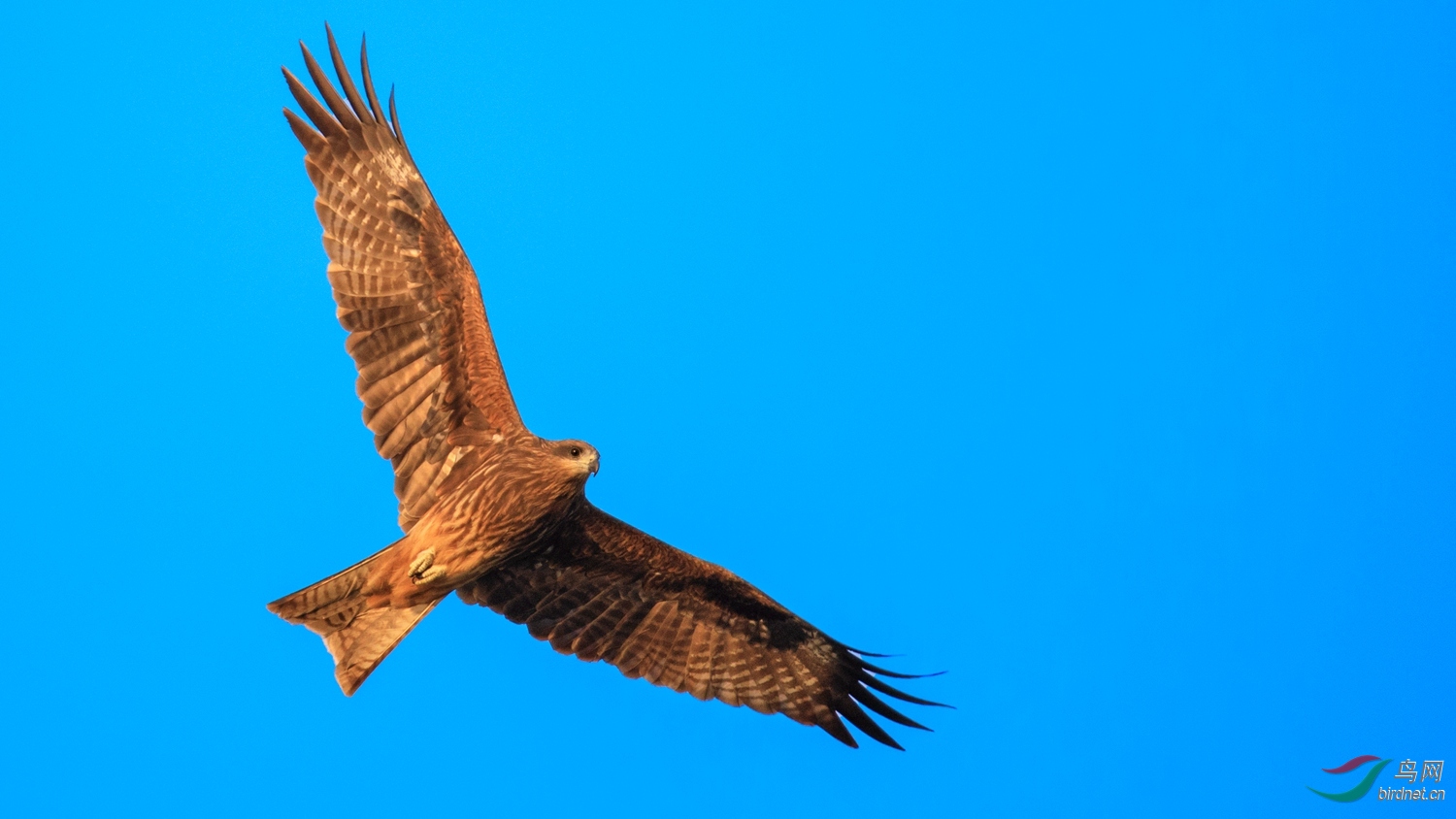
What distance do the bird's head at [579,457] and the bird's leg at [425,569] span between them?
91cm

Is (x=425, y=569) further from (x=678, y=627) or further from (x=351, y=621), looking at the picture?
(x=678, y=627)

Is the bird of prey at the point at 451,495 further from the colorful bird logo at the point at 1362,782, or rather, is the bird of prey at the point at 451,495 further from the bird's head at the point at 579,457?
the colorful bird logo at the point at 1362,782

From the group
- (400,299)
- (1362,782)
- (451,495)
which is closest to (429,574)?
(451,495)

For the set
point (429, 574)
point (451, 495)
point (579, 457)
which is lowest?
point (429, 574)

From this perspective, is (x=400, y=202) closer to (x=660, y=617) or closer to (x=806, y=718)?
(x=660, y=617)

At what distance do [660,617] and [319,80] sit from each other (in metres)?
3.80

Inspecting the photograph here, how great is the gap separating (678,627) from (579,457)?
1712mm

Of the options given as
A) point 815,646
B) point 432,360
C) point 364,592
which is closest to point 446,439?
point 432,360

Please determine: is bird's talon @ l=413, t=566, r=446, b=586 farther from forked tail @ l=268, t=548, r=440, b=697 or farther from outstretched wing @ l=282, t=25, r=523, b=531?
outstretched wing @ l=282, t=25, r=523, b=531

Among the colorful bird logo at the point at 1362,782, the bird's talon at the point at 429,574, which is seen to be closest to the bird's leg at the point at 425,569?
the bird's talon at the point at 429,574

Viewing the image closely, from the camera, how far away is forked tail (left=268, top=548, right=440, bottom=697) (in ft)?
25.9

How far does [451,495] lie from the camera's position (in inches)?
321

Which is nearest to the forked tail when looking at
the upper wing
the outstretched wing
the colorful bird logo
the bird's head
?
the outstretched wing

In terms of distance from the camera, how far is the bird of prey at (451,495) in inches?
315
